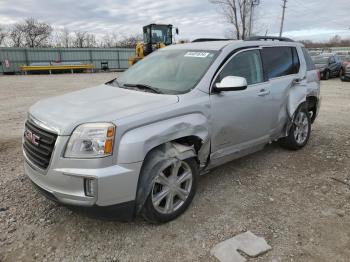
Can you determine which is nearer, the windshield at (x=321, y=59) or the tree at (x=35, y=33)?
the windshield at (x=321, y=59)

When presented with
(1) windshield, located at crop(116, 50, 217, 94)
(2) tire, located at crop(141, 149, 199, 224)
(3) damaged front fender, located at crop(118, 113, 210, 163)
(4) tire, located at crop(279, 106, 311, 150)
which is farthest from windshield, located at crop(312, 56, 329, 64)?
(2) tire, located at crop(141, 149, 199, 224)

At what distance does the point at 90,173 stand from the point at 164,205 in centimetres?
96

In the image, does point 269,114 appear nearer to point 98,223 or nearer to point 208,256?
point 208,256

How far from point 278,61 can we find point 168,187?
2786 mm

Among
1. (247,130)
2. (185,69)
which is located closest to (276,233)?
(247,130)

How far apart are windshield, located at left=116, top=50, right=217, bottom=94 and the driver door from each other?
258mm

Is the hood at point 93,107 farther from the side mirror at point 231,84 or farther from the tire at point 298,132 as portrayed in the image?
the tire at point 298,132

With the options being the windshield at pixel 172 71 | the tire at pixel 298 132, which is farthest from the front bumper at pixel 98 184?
the tire at pixel 298 132

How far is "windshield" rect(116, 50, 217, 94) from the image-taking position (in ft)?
12.1

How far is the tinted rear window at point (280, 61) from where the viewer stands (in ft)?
15.2

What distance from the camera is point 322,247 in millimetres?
2988

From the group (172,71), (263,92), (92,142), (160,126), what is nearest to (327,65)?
(263,92)

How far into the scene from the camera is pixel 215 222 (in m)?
3.39

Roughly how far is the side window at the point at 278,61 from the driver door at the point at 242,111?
7.8 inches
